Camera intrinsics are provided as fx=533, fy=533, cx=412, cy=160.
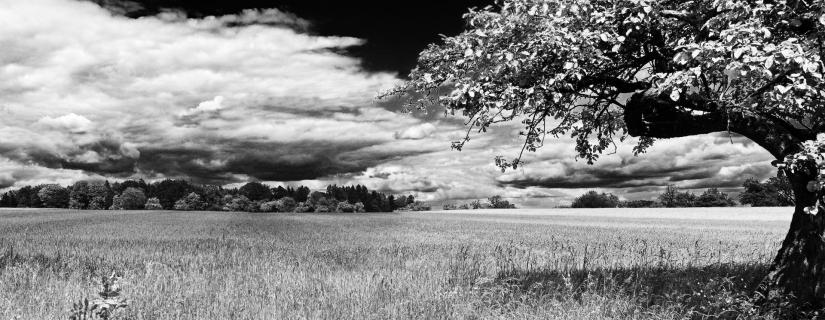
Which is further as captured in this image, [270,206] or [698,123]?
[270,206]

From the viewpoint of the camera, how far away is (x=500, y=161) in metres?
12.0

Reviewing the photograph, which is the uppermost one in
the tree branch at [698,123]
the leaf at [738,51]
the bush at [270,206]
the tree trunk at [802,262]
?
the leaf at [738,51]

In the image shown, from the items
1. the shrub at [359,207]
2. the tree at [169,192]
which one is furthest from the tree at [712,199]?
the tree at [169,192]

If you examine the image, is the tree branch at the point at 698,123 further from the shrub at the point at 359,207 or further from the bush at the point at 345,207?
the shrub at the point at 359,207

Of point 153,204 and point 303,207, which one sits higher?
point 153,204

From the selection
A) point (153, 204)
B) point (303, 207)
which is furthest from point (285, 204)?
point (153, 204)

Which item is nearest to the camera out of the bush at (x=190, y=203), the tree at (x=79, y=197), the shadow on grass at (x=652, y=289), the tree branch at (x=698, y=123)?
the shadow on grass at (x=652, y=289)

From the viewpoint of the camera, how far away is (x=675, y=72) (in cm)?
841

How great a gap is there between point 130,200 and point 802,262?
544 ft

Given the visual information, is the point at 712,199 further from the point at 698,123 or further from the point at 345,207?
the point at 698,123

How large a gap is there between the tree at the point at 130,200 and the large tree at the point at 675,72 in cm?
15950

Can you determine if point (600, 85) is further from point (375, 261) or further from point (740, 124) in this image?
point (375, 261)

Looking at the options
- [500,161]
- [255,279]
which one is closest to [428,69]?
[500,161]

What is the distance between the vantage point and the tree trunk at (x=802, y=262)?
918 cm
